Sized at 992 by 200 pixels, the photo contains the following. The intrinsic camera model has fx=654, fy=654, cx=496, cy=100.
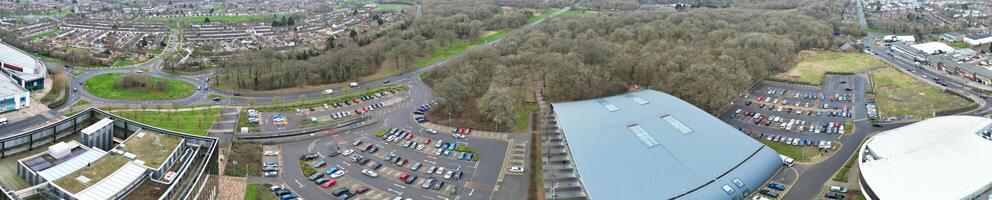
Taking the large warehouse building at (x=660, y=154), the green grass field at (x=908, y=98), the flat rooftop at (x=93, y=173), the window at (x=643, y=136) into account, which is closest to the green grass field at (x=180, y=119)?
the flat rooftop at (x=93, y=173)

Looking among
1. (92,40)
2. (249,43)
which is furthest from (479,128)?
(92,40)

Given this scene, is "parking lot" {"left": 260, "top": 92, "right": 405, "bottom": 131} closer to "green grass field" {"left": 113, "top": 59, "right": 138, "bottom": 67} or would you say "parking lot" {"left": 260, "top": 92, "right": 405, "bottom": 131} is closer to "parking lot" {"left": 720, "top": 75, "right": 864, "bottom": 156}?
"green grass field" {"left": 113, "top": 59, "right": 138, "bottom": 67}

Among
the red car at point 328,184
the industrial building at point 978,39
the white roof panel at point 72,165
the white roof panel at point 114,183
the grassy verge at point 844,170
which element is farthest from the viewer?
the industrial building at point 978,39

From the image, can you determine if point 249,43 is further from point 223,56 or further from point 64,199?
point 64,199

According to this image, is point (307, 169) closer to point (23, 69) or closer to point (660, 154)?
point (660, 154)

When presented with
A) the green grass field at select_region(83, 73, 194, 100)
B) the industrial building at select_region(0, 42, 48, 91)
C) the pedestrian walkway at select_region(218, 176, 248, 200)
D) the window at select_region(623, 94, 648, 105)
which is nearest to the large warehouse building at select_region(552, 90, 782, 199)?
the window at select_region(623, 94, 648, 105)

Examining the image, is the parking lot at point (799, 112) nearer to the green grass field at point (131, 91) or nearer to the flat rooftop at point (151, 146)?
the flat rooftop at point (151, 146)

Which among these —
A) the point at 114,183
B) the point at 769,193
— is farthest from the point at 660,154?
the point at 114,183
